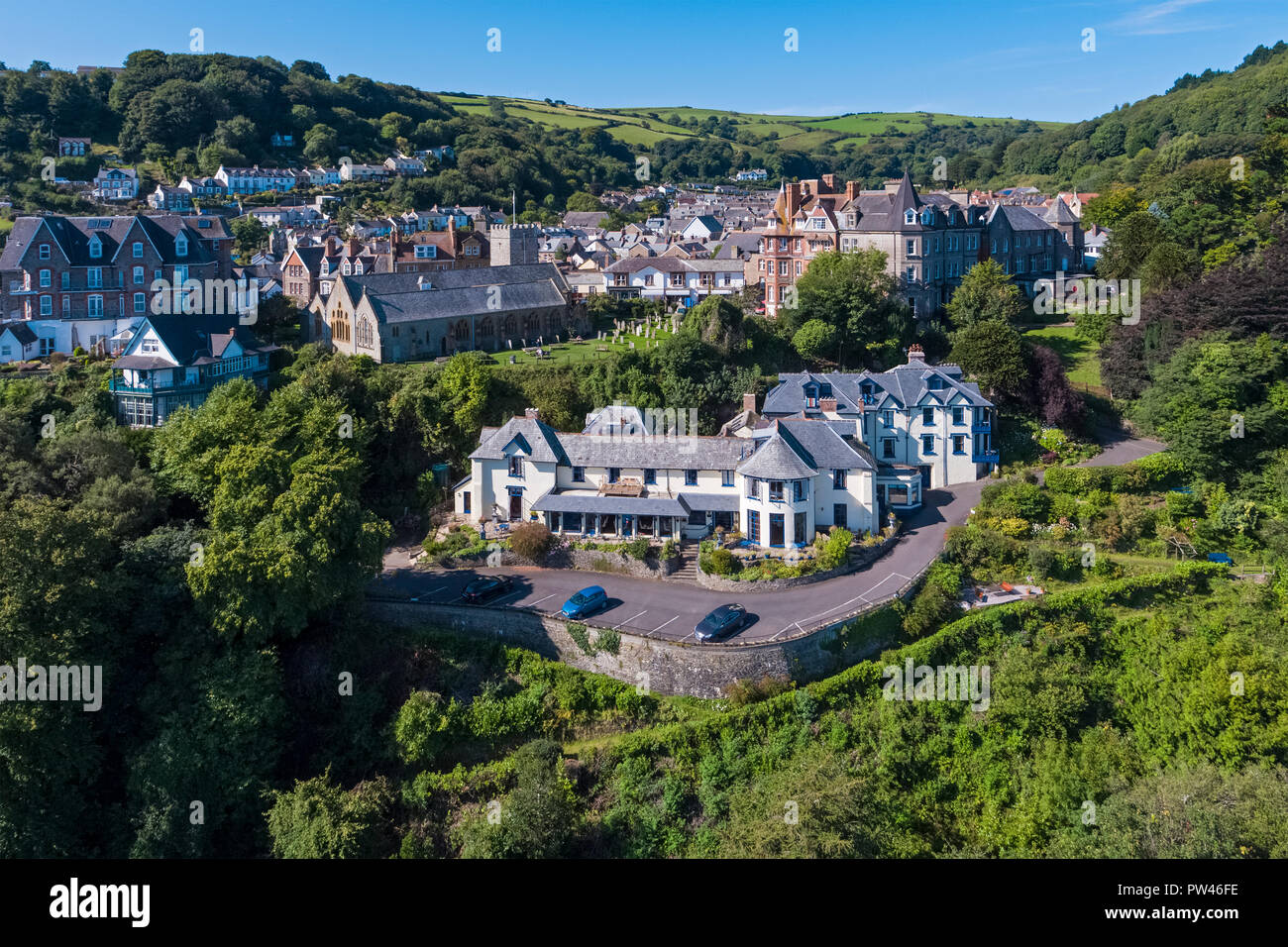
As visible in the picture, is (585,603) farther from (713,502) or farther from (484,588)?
(713,502)

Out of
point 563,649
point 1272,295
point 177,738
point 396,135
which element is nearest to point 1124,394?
point 1272,295

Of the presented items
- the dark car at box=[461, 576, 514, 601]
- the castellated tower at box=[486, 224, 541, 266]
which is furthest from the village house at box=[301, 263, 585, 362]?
the dark car at box=[461, 576, 514, 601]

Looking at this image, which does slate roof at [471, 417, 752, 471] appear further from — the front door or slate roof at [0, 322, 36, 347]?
slate roof at [0, 322, 36, 347]

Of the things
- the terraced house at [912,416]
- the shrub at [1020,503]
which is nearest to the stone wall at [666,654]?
the shrub at [1020,503]

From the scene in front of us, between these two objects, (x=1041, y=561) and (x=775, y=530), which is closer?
(x=1041, y=561)

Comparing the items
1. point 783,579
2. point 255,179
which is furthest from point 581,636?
point 255,179
